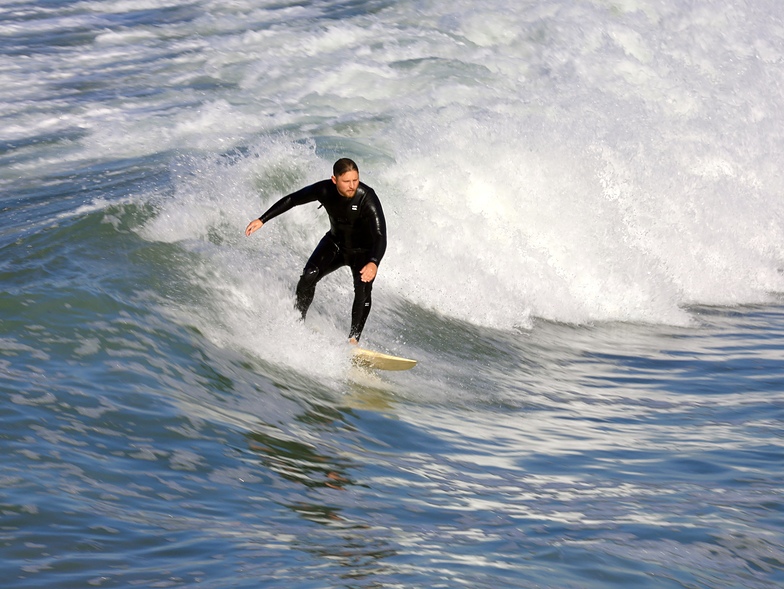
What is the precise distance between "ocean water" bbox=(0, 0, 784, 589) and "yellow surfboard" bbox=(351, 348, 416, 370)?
189 mm

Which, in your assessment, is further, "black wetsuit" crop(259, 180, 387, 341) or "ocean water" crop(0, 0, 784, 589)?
"black wetsuit" crop(259, 180, 387, 341)

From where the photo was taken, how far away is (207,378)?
6.98 m

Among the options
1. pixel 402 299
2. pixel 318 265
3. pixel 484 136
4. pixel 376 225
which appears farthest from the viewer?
pixel 484 136

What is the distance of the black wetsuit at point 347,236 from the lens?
7.88 metres

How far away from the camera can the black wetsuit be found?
310 inches

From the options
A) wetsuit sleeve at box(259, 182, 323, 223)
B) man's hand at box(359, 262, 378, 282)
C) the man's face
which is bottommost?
man's hand at box(359, 262, 378, 282)

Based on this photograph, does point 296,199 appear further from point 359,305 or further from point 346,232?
point 359,305

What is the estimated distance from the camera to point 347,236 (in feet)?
26.5

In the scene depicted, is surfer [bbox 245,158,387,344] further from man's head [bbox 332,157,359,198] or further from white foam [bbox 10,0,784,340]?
white foam [bbox 10,0,784,340]

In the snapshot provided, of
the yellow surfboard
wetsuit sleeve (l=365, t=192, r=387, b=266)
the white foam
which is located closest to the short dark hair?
wetsuit sleeve (l=365, t=192, r=387, b=266)

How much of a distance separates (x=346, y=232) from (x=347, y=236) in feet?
0.11

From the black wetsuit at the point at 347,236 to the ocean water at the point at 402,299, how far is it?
0.38m

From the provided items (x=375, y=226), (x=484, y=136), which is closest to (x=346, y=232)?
(x=375, y=226)

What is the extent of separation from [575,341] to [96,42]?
11.2 meters
